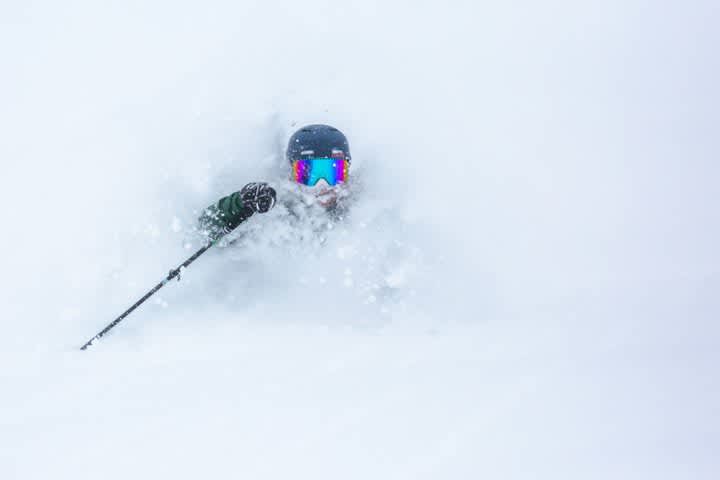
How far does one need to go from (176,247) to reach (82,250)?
30.2 inches

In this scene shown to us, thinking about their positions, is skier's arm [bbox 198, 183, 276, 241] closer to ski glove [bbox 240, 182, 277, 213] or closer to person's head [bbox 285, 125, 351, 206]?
ski glove [bbox 240, 182, 277, 213]

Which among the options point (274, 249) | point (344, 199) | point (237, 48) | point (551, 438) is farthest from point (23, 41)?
point (551, 438)

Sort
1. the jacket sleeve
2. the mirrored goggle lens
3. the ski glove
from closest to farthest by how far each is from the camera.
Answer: the ski glove
the jacket sleeve
the mirrored goggle lens

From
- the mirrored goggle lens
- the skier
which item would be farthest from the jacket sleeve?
the mirrored goggle lens

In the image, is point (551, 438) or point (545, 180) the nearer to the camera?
point (551, 438)

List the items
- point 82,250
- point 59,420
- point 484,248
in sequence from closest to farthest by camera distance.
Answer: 1. point 59,420
2. point 82,250
3. point 484,248

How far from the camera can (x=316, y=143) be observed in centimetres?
347

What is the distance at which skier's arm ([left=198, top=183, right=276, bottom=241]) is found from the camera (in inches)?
123

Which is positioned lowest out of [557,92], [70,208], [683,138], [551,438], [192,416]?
[551,438]

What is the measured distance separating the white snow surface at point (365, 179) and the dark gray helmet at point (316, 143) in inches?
25.3

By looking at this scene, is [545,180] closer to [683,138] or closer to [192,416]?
[683,138]

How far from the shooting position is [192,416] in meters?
3.28

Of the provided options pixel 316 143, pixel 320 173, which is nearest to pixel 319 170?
pixel 320 173

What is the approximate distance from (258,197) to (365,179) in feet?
4.52
